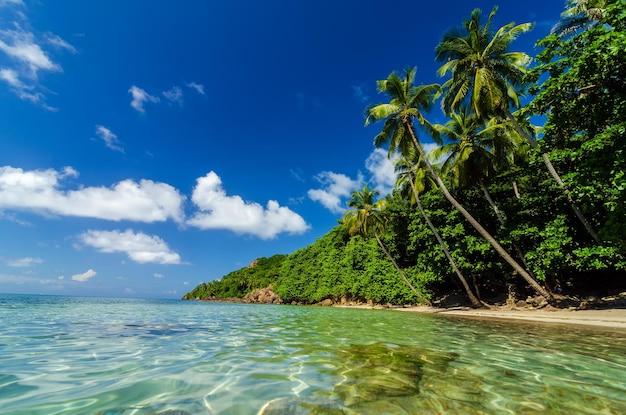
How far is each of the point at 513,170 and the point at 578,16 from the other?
10.9 metres

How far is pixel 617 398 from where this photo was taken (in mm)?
3508

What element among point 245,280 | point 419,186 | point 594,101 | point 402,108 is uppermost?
point 402,108

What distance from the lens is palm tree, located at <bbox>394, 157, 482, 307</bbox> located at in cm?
2281

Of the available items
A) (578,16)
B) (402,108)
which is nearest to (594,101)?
(402,108)

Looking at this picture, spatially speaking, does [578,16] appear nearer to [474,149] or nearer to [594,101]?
[474,149]

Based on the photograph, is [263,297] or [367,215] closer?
[367,215]

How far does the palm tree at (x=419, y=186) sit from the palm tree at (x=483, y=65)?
6734mm

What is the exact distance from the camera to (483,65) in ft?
61.8

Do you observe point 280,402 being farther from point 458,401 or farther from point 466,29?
point 466,29

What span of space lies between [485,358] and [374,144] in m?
20.3

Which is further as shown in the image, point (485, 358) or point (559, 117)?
point (559, 117)

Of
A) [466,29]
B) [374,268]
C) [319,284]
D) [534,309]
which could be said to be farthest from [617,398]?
[319,284]

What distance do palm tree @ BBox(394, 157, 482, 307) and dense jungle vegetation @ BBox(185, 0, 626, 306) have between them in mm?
175

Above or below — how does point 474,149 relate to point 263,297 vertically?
above
